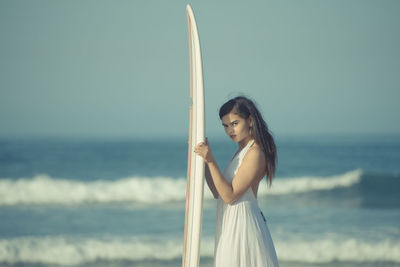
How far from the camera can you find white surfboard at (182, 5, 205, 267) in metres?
2.23

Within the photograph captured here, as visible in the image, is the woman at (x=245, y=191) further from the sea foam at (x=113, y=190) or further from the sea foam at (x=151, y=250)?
the sea foam at (x=113, y=190)

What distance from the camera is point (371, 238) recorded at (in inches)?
234

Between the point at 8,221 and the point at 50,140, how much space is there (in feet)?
49.1

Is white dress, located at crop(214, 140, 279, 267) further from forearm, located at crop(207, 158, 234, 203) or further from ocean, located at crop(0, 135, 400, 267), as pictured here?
ocean, located at crop(0, 135, 400, 267)

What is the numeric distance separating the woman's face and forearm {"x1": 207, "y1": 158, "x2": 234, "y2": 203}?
23 cm

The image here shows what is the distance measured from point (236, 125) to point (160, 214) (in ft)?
18.9

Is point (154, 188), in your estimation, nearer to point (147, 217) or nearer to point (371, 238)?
point (147, 217)

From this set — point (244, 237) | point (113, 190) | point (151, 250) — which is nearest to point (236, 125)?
point (244, 237)

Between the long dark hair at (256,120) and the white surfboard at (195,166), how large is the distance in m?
0.15

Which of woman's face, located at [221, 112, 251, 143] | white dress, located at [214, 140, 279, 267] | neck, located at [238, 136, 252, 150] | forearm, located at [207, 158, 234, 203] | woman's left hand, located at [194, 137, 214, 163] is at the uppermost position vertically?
woman's face, located at [221, 112, 251, 143]

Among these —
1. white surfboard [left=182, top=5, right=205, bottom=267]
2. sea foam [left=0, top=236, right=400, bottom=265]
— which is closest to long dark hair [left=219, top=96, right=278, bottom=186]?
white surfboard [left=182, top=5, right=205, bottom=267]

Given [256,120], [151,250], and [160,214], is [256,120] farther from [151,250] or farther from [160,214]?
[160,214]

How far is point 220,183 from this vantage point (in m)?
2.11

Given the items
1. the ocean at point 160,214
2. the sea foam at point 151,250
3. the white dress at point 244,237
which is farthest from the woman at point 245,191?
the sea foam at point 151,250
